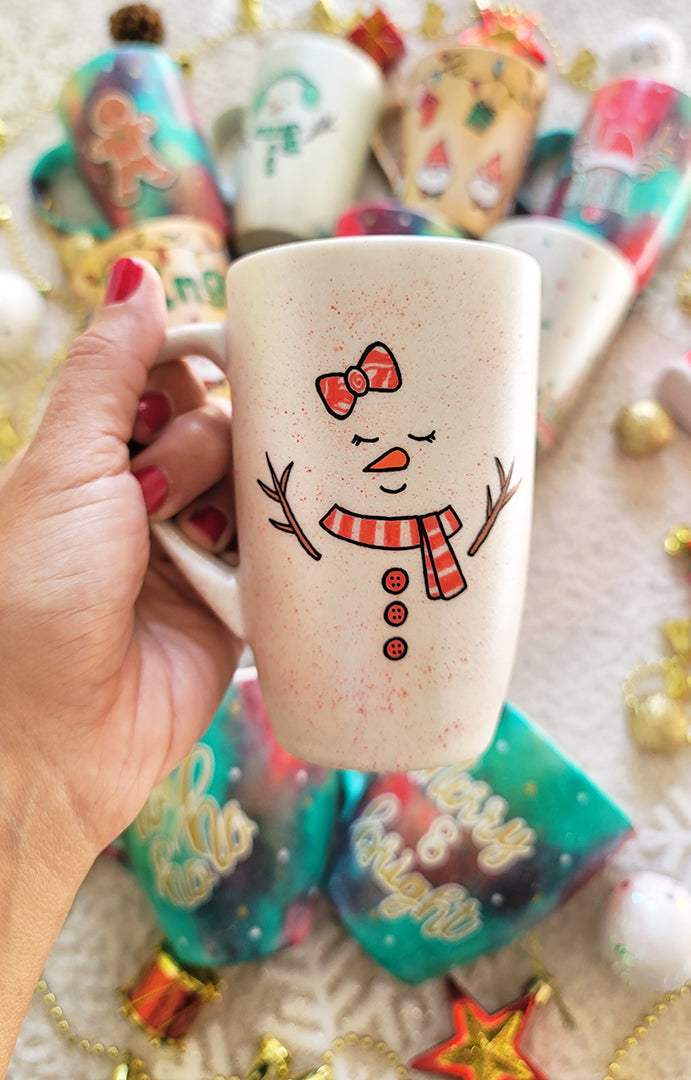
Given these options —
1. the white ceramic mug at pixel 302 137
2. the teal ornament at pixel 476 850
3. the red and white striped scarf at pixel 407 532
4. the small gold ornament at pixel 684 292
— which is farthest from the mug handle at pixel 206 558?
the small gold ornament at pixel 684 292

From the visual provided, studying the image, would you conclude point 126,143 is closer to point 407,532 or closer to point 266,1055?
point 407,532

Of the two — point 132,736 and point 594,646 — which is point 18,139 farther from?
point 594,646

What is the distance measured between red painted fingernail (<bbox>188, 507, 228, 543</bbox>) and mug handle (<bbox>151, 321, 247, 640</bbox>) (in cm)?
5

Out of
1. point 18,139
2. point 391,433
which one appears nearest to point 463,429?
point 391,433

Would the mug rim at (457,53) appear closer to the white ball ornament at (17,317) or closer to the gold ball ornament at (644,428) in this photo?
the gold ball ornament at (644,428)

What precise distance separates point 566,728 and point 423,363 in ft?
1.76

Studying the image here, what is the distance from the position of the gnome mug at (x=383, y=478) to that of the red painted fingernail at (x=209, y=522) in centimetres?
10

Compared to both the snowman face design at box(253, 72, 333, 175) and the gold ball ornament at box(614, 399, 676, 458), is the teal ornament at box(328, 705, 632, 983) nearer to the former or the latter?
the gold ball ornament at box(614, 399, 676, 458)

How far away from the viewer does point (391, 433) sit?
1.47 ft

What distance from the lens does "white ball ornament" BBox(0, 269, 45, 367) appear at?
0.91m

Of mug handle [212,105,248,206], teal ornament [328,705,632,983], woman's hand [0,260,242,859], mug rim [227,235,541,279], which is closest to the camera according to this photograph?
mug rim [227,235,541,279]

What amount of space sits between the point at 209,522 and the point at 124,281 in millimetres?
178

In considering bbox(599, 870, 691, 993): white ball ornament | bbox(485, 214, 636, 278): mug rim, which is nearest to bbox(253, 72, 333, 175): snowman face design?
bbox(485, 214, 636, 278): mug rim

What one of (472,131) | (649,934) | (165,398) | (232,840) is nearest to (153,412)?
(165,398)
